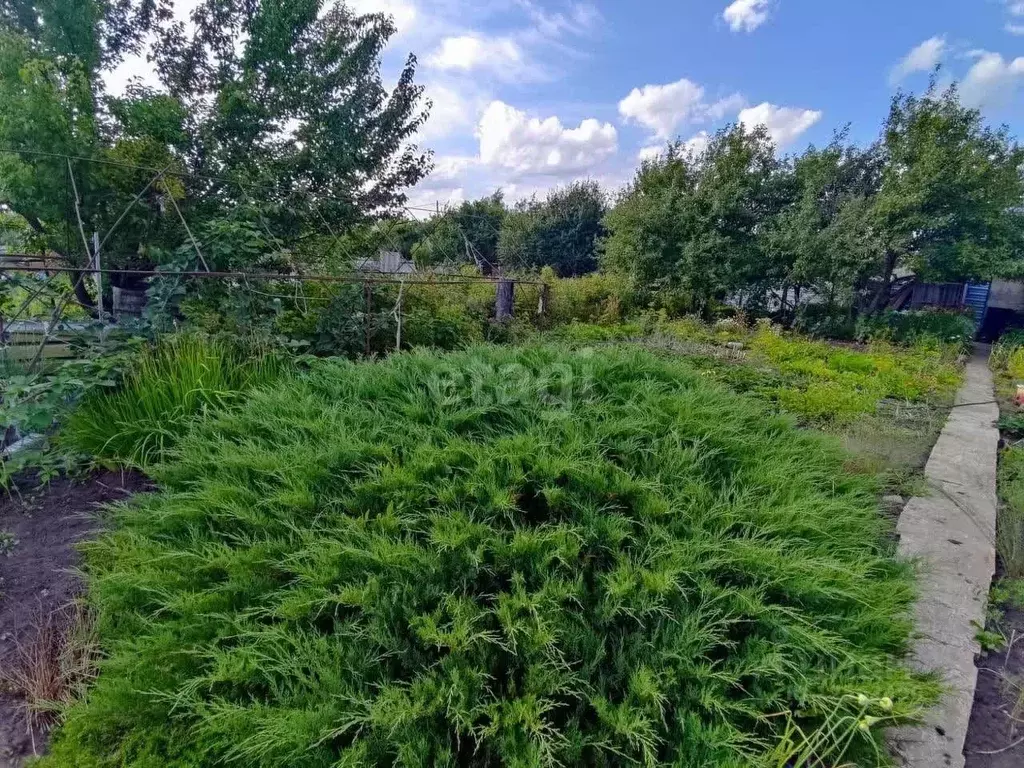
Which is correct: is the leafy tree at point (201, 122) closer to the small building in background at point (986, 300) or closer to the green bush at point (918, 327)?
the green bush at point (918, 327)

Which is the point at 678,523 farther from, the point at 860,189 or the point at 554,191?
the point at 554,191

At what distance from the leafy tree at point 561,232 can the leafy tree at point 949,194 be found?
31.2 ft

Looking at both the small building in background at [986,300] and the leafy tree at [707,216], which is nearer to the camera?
the leafy tree at [707,216]

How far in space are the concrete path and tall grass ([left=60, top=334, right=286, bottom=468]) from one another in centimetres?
292

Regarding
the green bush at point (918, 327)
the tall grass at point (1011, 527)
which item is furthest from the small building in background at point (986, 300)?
the tall grass at point (1011, 527)

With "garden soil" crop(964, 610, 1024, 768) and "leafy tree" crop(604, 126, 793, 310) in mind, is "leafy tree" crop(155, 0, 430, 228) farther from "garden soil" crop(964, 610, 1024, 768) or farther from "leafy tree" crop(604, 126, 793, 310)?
"garden soil" crop(964, 610, 1024, 768)

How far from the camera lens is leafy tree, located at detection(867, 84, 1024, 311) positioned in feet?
30.3

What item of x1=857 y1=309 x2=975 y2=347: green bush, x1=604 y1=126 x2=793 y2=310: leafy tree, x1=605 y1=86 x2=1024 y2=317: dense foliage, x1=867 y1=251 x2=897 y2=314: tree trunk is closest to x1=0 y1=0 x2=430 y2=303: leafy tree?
x1=604 y1=126 x2=793 y2=310: leafy tree

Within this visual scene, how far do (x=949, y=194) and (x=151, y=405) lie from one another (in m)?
13.0

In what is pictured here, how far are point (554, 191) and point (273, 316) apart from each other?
17.0 m

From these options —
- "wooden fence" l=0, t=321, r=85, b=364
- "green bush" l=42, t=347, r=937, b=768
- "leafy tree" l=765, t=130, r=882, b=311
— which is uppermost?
"leafy tree" l=765, t=130, r=882, b=311

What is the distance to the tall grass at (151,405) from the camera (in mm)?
2455

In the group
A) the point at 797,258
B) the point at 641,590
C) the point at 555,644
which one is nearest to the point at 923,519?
the point at 641,590

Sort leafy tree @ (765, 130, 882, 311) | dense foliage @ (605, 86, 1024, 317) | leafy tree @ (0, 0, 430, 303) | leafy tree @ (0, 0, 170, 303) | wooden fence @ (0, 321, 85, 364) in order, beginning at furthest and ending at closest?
leafy tree @ (765, 130, 882, 311)
dense foliage @ (605, 86, 1024, 317)
leafy tree @ (0, 0, 430, 303)
leafy tree @ (0, 0, 170, 303)
wooden fence @ (0, 321, 85, 364)
